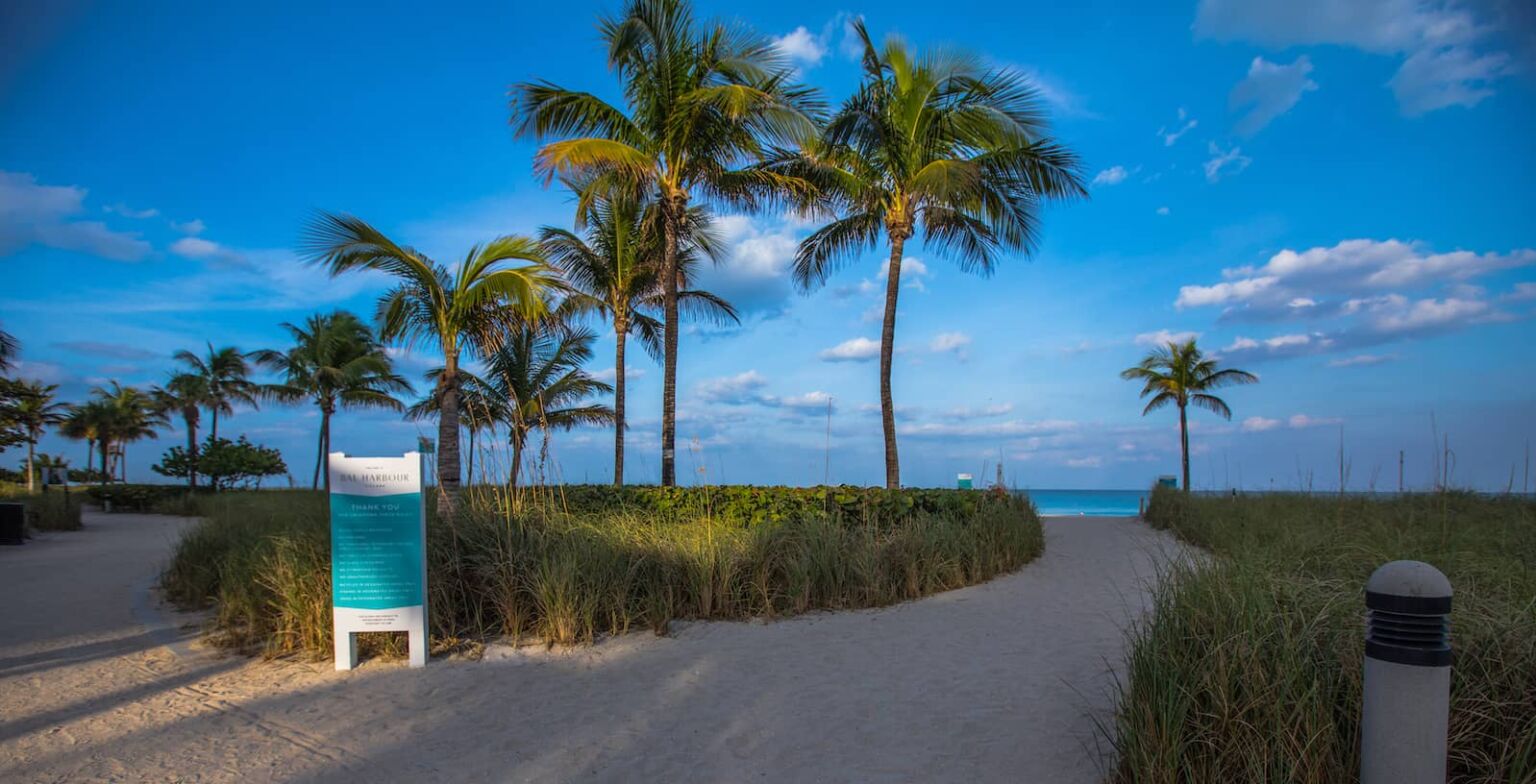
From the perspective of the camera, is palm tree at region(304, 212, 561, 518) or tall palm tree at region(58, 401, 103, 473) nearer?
palm tree at region(304, 212, 561, 518)

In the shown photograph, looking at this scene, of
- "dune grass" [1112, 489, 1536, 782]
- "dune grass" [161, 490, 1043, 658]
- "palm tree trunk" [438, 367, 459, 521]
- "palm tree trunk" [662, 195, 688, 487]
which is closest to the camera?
"dune grass" [1112, 489, 1536, 782]

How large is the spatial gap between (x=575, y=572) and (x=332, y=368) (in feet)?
106

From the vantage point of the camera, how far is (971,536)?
9.88 m

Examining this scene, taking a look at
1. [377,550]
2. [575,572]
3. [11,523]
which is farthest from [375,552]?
[11,523]

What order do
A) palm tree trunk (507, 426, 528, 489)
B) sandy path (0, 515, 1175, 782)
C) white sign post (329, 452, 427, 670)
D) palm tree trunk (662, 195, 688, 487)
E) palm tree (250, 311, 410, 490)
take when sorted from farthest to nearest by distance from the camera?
1. palm tree (250, 311, 410, 490)
2. palm tree trunk (662, 195, 688, 487)
3. palm tree trunk (507, 426, 528, 489)
4. white sign post (329, 452, 427, 670)
5. sandy path (0, 515, 1175, 782)

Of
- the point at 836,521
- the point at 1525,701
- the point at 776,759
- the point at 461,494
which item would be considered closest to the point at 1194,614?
the point at 1525,701

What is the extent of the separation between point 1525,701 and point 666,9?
47.6ft

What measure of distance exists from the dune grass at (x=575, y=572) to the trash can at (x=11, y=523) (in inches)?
433

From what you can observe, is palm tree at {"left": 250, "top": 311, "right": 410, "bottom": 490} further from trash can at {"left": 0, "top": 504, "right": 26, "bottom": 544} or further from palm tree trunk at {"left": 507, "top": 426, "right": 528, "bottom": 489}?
palm tree trunk at {"left": 507, "top": 426, "right": 528, "bottom": 489}

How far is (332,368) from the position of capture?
1344 inches

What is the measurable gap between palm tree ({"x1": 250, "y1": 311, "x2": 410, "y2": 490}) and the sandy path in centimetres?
2870

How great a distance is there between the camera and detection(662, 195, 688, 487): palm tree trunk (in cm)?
1503

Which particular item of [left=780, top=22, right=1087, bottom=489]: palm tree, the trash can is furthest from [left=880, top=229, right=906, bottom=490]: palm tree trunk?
the trash can

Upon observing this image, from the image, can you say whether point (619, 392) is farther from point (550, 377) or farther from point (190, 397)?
point (190, 397)
